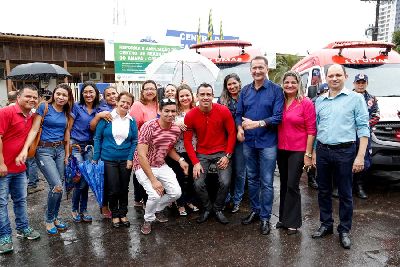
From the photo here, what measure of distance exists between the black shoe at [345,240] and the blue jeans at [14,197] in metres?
3.65

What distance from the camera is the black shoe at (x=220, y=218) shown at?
4.74 m

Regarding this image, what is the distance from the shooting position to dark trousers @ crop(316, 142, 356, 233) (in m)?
3.87

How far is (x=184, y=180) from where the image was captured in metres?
5.17

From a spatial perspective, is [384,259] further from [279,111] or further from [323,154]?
[279,111]

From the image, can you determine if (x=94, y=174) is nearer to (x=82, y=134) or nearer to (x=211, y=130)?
(x=82, y=134)

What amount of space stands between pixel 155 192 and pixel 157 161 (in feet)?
1.31

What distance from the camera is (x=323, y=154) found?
399 cm

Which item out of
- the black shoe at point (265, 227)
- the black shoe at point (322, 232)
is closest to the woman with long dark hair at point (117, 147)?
the black shoe at point (265, 227)

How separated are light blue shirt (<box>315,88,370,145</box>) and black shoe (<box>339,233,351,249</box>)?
106 centimetres

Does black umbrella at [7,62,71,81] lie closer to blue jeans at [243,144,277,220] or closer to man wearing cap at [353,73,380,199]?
blue jeans at [243,144,277,220]

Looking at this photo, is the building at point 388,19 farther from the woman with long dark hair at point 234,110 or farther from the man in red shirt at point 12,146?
the man in red shirt at point 12,146

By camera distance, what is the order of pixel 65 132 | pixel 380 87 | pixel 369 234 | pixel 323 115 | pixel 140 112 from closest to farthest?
pixel 323 115 < pixel 369 234 < pixel 65 132 < pixel 140 112 < pixel 380 87

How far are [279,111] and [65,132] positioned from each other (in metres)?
2.69

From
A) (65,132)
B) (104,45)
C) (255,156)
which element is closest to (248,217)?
(255,156)
